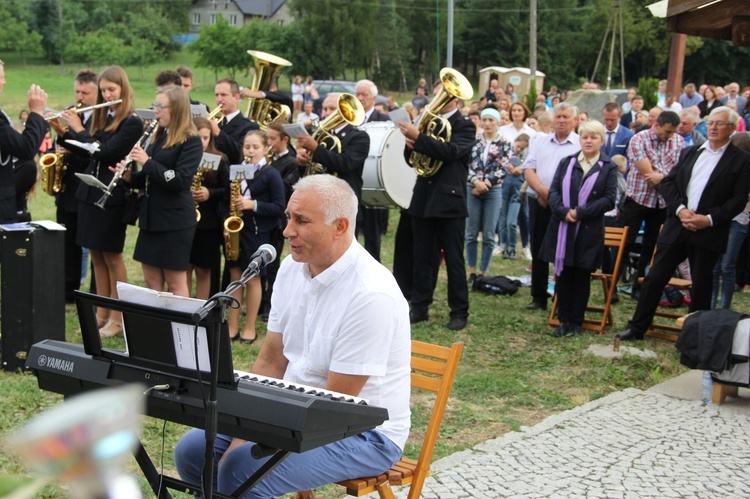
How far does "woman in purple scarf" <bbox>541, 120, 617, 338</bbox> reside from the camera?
7.66 metres

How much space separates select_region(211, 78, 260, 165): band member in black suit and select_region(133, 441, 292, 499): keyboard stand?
4.92 meters

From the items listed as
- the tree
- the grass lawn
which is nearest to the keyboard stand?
the grass lawn

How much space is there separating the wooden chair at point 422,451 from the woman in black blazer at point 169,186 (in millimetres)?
3201

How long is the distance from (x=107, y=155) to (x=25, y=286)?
4.40 ft

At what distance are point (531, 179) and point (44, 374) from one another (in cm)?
590

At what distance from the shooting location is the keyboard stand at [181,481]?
3.17m

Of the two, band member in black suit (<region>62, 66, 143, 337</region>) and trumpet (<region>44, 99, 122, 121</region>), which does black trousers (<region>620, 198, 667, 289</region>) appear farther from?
Answer: trumpet (<region>44, 99, 122, 121</region>)

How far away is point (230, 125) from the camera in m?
8.31

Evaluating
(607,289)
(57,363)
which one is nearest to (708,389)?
(607,289)

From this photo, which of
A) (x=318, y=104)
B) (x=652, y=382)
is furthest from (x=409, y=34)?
(x=652, y=382)

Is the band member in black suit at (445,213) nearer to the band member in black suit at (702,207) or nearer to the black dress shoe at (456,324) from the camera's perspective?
the black dress shoe at (456,324)

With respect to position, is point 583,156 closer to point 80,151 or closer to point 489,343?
point 489,343

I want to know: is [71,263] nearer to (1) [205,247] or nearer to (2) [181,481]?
(1) [205,247]

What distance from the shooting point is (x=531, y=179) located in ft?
28.1
